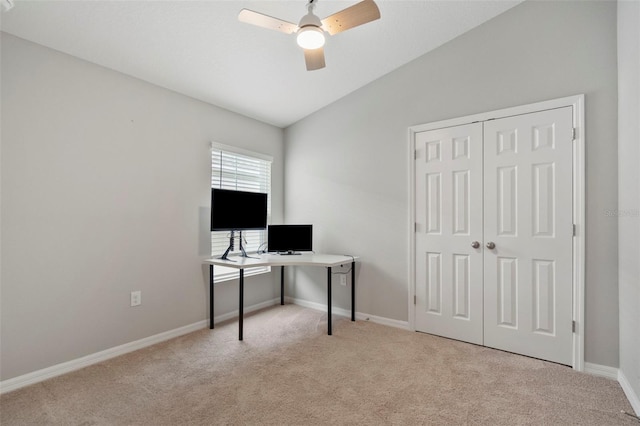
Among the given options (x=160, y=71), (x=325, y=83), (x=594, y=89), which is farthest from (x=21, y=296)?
(x=594, y=89)

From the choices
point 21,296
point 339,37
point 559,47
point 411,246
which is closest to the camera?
point 21,296

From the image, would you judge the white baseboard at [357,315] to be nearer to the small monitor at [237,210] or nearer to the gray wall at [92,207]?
the small monitor at [237,210]

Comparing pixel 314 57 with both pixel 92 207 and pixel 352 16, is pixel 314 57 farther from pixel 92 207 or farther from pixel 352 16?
pixel 92 207

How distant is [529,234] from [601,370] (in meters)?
1.11

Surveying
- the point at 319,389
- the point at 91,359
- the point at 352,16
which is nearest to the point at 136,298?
the point at 91,359

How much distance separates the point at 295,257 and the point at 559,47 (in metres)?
3.03

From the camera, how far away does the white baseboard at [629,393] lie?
1.96 meters

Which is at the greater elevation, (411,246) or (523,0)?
(523,0)

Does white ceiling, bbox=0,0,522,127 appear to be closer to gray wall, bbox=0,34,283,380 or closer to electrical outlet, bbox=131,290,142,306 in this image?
gray wall, bbox=0,34,283,380

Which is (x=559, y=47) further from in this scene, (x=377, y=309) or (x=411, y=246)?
(x=377, y=309)

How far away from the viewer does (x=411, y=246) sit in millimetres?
3338

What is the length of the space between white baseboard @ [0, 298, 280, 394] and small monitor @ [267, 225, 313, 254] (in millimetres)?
1005

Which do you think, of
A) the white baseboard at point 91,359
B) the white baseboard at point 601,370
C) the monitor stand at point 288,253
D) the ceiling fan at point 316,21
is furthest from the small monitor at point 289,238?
the white baseboard at point 601,370

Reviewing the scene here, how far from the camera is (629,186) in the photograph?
2.13 meters
